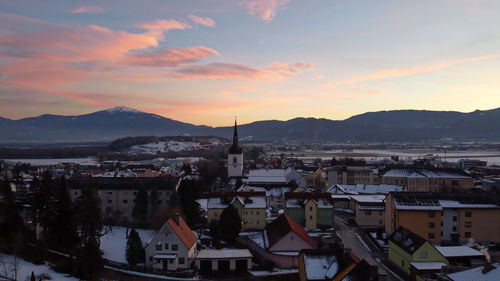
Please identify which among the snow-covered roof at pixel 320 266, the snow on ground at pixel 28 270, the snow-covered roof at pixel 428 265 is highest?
the snow-covered roof at pixel 320 266

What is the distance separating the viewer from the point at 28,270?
26.5 m

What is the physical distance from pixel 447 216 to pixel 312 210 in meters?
12.1

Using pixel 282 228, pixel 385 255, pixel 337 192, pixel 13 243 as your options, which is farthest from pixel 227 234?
pixel 337 192

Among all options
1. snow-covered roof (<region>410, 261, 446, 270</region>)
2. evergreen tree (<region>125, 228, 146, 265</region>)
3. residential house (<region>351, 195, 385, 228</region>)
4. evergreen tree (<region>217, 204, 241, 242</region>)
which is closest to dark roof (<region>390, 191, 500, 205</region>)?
residential house (<region>351, 195, 385, 228</region>)

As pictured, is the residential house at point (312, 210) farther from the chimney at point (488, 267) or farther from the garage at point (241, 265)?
the chimney at point (488, 267)

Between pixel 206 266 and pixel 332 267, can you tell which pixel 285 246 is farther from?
pixel 332 267

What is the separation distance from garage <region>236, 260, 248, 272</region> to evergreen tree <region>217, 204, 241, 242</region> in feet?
19.0

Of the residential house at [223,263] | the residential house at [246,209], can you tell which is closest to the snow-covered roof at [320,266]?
the residential house at [223,263]

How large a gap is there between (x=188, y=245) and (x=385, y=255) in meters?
15.2

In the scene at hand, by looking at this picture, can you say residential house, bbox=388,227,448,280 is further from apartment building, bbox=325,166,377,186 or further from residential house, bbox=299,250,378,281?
apartment building, bbox=325,166,377,186

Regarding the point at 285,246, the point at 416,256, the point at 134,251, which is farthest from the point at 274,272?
the point at 134,251

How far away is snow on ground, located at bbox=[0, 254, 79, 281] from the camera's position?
1000 inches

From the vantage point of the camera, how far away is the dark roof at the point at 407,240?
27.8 meters

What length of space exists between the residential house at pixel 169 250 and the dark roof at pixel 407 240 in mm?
14781
